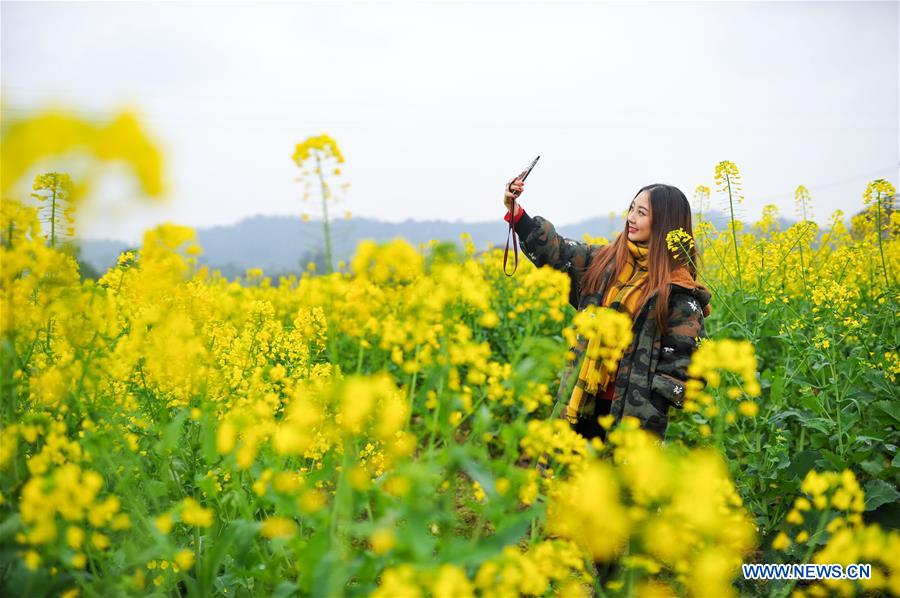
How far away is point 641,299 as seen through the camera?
292cm

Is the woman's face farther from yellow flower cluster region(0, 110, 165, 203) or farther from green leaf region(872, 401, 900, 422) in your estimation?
yellow flower cluster region(0, 110, 165, 203)

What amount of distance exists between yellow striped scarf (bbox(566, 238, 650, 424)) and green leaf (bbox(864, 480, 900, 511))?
134 centimetres

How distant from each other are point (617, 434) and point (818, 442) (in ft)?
7.50

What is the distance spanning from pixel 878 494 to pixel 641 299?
1.44 meters

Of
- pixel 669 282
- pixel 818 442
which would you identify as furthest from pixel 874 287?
pixel 669 282

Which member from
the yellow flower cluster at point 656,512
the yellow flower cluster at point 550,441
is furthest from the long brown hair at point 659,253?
the yellow flower cluster at point 656,512

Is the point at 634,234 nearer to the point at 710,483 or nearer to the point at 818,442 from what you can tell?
the point at 818,442

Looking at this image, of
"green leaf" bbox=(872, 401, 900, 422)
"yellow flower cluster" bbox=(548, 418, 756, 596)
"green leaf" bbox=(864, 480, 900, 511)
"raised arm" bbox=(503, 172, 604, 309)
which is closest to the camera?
"yellow flower cluster" bbox=(548, 418, 756, 596)

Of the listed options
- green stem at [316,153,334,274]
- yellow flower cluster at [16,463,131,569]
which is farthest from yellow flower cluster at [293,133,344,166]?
yellow flower cluster at [16,463,131,569]

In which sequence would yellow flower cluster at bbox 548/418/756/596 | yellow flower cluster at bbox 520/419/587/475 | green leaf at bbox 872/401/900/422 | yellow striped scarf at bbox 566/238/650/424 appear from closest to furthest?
1. yellow flower cluster at bbox 548/418/756/596
2. yellow flower cluster at bbox 520/419/587/475
3. yellow striped scarf at bbox 566/238/650/424
4. green leaf at bbox 872/401/900/422

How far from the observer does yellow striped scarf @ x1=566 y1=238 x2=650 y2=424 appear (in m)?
2.87

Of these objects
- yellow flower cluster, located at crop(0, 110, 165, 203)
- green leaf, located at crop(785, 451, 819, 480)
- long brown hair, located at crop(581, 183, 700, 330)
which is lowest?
green leaf, located at crop(785, 451, 819, 480)

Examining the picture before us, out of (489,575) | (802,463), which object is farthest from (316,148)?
(802,463)

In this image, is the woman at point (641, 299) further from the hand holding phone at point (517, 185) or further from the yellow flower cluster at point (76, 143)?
the yellow flower cluster at point (76, 143)
